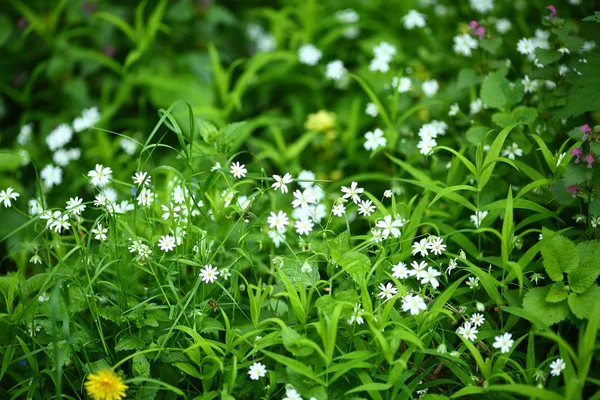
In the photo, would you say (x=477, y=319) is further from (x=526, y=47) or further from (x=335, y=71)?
(x=335, y=71)

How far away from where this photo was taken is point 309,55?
2.88 metres

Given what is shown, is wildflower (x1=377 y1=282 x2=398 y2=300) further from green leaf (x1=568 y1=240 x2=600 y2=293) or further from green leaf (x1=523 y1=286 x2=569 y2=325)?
green leaf (x1=568 y1=240 x2=600 y2=293)

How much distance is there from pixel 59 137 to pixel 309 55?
4.38 feet

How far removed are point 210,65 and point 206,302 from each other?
1880 millimetres

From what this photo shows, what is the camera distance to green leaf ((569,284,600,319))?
57.8 inches

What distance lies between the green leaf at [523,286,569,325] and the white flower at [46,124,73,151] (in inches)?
87.0

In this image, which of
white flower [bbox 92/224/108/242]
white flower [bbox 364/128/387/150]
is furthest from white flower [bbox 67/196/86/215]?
white flower [bbox 364/128/387/150]

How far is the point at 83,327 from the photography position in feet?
5.25

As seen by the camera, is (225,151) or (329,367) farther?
(225,151)

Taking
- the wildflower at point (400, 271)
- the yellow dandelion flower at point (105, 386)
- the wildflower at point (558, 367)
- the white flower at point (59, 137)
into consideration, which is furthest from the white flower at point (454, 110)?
the white flower at point (59, 137)

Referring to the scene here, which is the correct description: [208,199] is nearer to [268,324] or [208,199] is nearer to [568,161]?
[268,324]

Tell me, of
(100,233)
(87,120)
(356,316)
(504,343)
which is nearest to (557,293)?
(504,343)

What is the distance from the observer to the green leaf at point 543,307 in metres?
1.51

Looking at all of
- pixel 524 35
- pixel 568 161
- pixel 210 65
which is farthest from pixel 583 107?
pixel 210 65
